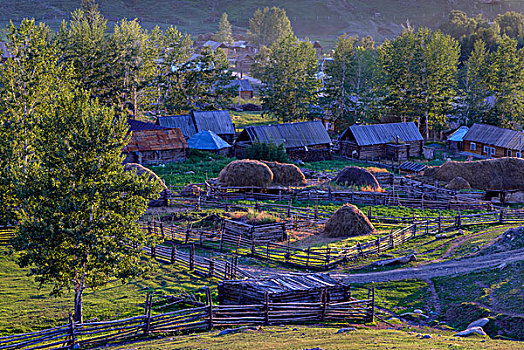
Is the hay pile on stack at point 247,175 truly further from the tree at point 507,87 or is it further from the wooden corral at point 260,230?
the tree at point 507,87

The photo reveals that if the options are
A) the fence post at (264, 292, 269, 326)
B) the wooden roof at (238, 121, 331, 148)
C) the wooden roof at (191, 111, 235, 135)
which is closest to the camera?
the fence post at (264, 292, 269, 326)

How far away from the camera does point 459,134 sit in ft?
227

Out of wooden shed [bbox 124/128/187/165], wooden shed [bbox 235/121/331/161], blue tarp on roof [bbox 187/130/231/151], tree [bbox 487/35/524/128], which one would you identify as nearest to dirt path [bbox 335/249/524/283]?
wooden shed [bbox 235/121/331/161]

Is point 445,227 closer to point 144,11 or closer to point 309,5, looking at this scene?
point 144,11

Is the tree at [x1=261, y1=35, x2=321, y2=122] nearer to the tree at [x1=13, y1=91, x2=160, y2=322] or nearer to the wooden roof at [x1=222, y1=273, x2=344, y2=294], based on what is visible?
the wooden roof at [x1=222, y1=273, x2=344, y2=294]

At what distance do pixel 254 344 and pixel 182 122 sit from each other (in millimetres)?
48648

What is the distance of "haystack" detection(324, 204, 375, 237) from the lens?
114 ft

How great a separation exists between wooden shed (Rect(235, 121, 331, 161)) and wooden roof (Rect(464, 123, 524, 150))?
1624cm

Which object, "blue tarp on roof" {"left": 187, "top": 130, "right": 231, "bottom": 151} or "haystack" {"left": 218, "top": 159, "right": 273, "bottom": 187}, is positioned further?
"blue tarp on roof" {"left": 187, "top": 130, "right": 231, "bottom": 151}

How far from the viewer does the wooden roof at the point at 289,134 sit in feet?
197

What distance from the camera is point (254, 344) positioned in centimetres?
1781

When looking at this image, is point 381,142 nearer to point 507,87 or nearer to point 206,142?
point 206,142

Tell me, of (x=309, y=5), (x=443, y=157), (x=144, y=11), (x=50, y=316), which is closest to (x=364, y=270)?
(x=50, y=316)

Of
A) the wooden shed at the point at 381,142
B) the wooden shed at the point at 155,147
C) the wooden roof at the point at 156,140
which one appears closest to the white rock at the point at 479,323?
the wooden shed at the point at 155,147
